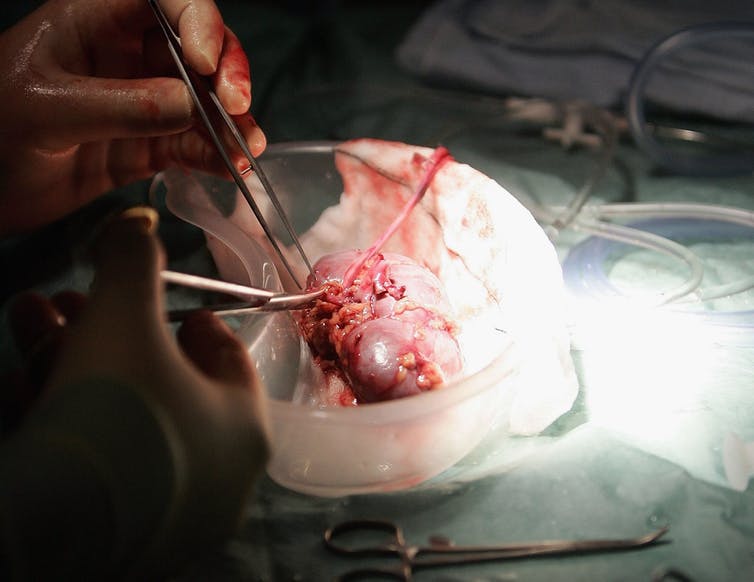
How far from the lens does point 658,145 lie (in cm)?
137

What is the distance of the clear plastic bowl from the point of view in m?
0.65

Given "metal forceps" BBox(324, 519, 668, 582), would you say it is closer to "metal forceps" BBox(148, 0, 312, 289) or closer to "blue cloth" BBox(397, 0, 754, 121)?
"metal forceps" BBox(148, 0, 312, 289)

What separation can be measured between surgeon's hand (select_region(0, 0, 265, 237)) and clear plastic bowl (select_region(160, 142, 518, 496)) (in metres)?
0.16

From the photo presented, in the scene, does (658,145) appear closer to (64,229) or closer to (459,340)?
(459,340)

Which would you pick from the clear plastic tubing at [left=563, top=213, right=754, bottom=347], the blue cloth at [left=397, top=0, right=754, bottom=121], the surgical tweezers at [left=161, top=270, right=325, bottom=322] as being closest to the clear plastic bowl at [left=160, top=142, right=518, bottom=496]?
the surgical tweezers at [left=161, top=270, right=325, bottom=322]

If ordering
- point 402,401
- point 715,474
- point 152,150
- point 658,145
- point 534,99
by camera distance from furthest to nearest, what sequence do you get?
point 534,99, point 658,145, point 152,150, point 715,474, point 402,401

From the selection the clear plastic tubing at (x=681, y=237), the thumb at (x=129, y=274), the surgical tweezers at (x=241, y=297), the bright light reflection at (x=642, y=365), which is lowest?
the clear plastic tubing at (x=681, y=237)

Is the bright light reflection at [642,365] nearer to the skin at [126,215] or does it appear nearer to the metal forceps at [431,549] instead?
the metal forceps at [431,549]

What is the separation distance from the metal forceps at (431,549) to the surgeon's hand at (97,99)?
445 mm

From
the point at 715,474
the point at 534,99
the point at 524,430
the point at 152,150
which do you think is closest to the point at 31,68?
the point at 152,150

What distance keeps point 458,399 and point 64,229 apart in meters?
0.68

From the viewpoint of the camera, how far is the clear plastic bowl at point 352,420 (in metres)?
0.65

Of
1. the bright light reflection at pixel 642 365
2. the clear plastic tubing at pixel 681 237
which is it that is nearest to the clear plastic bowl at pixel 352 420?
the bright light reflection at pixel 642 365

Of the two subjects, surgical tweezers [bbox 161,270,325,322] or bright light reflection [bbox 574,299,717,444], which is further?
bright light reflection [bbox 574,299,717,444]
